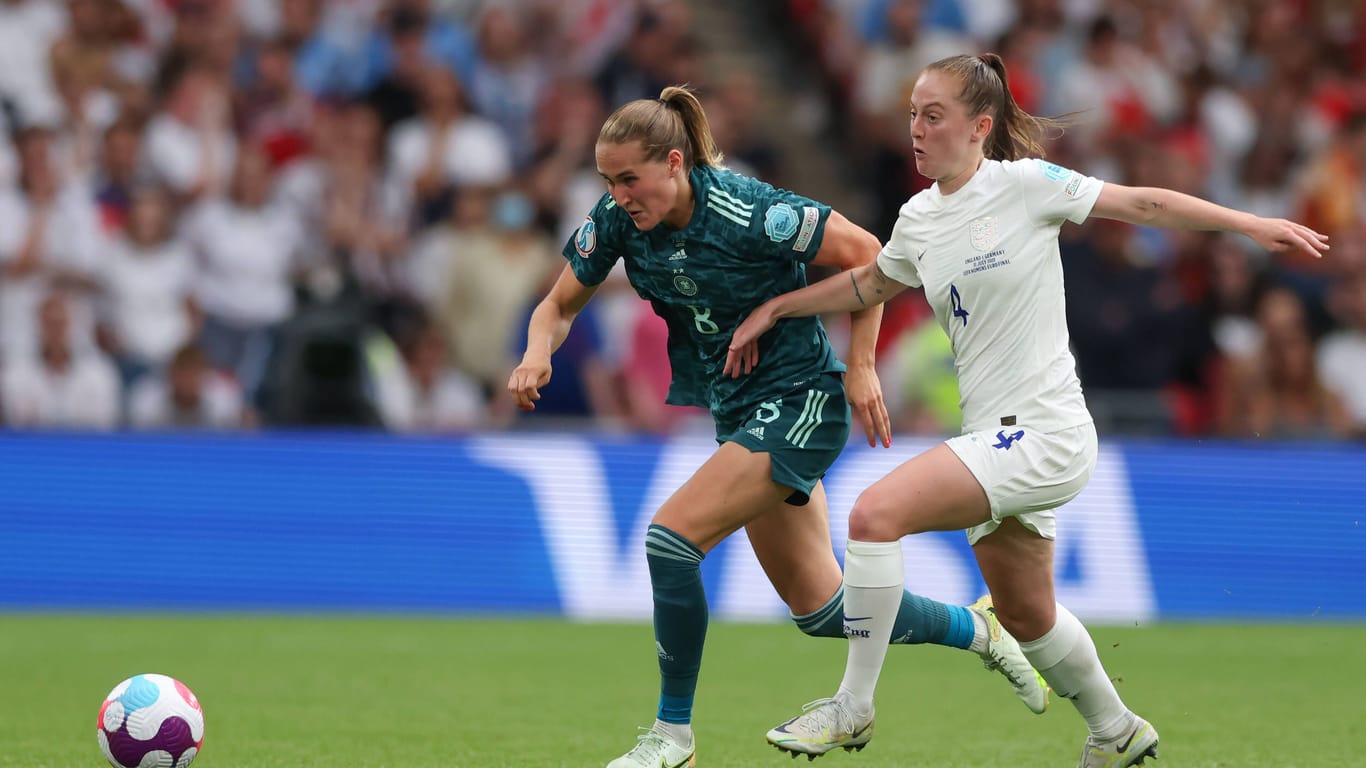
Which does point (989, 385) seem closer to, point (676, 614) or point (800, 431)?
point (800, 431)

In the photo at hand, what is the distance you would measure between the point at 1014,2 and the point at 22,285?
28.5ft

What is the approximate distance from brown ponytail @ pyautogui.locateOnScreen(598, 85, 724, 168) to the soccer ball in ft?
7.43

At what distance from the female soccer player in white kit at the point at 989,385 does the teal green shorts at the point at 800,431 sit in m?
0.42

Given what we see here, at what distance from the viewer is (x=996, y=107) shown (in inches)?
225

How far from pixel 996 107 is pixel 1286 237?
102 centimetres

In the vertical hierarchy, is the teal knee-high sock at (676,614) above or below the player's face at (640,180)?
below

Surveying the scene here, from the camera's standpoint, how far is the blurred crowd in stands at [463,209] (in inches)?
490

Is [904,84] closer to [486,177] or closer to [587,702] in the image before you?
[486,177]

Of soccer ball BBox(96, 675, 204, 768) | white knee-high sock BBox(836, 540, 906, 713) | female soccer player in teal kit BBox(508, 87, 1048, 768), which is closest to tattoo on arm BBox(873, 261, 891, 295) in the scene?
female soccer player in teal kit BBox(508, 87, 1048, 768)

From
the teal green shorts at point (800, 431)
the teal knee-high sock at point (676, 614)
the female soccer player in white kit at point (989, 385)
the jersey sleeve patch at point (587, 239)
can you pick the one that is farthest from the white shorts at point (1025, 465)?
the jersey sleeve patch at point (587, 239)

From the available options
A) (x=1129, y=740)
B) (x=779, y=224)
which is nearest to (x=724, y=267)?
(x=779, y=224)

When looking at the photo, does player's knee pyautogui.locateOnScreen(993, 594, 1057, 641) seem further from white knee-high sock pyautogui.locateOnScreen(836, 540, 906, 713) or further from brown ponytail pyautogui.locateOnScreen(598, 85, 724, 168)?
brown ponytail pyautogui.locateOnScreen(598, 85, 724, 168)

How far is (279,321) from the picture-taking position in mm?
12773

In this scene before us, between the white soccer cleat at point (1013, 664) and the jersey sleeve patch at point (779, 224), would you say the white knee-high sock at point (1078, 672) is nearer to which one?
the white soccer cleat at point (1013, 664)
